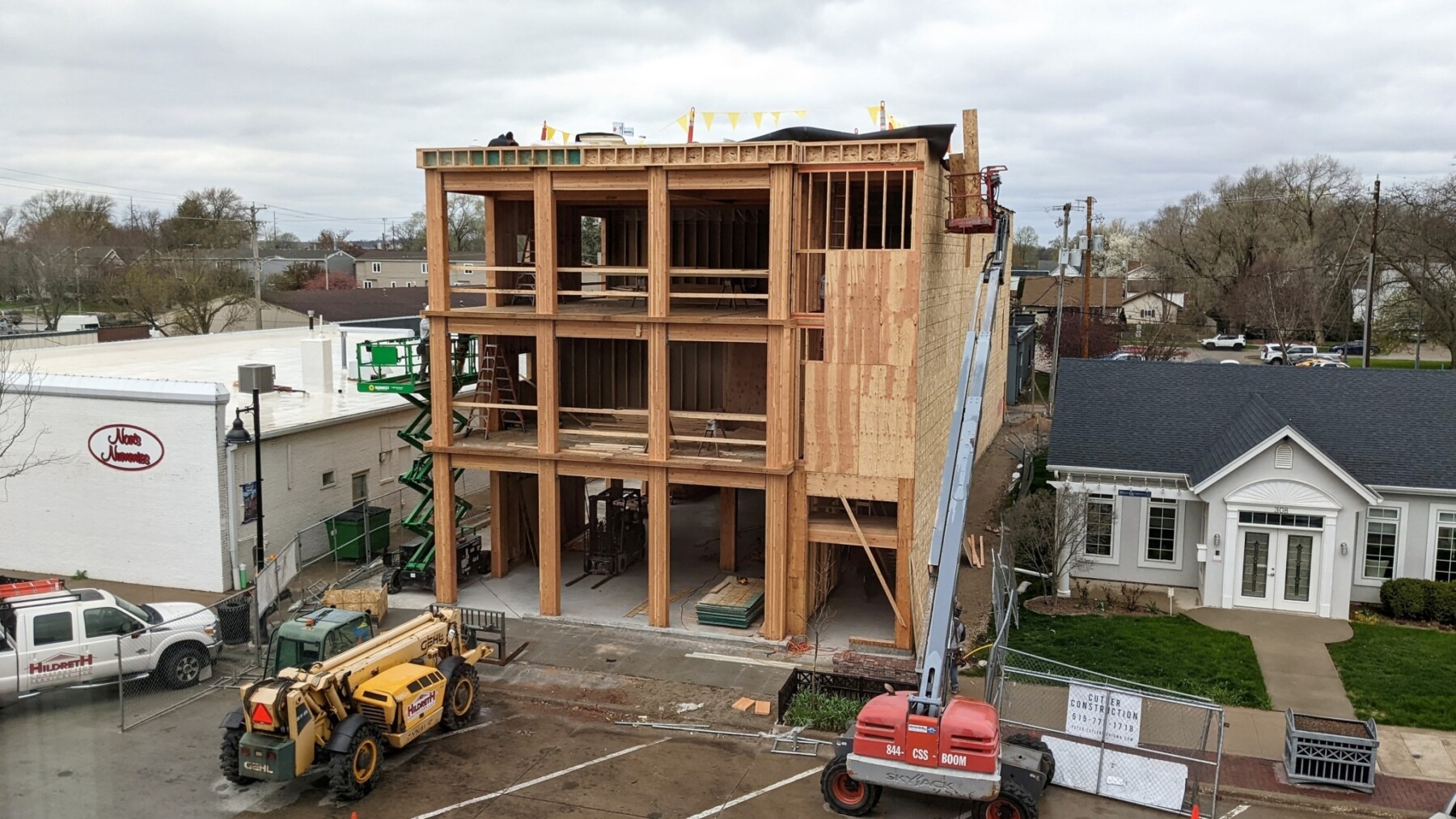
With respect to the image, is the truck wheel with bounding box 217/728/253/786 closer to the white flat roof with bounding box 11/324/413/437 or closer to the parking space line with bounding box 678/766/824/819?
the parking space line with bounding box 678/766/824/819

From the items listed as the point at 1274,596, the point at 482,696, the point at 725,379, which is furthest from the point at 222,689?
the point at 1274,596

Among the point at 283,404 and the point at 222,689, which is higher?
the point at 283,404

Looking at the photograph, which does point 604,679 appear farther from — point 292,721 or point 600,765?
point 292,721

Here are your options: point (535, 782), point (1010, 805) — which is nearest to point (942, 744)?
point (1010, 805)

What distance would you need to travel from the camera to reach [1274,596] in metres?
24.7

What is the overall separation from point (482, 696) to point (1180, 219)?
333ft

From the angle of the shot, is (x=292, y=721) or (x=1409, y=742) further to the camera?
(x=1409, y=742)

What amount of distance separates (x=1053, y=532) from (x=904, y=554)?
4.84 meters

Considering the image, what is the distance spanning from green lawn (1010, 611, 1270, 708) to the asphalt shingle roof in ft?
13.4

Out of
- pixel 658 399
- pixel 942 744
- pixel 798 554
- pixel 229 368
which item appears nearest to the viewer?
pixel 942 744

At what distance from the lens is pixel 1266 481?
24.3 metres

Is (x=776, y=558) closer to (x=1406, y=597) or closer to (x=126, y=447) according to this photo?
(x=1406, y=597)

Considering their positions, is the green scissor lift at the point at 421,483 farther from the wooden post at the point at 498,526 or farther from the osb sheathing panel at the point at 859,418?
the osb sheathing panel at the point at 859,418

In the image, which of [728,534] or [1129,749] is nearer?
[1129,749]
